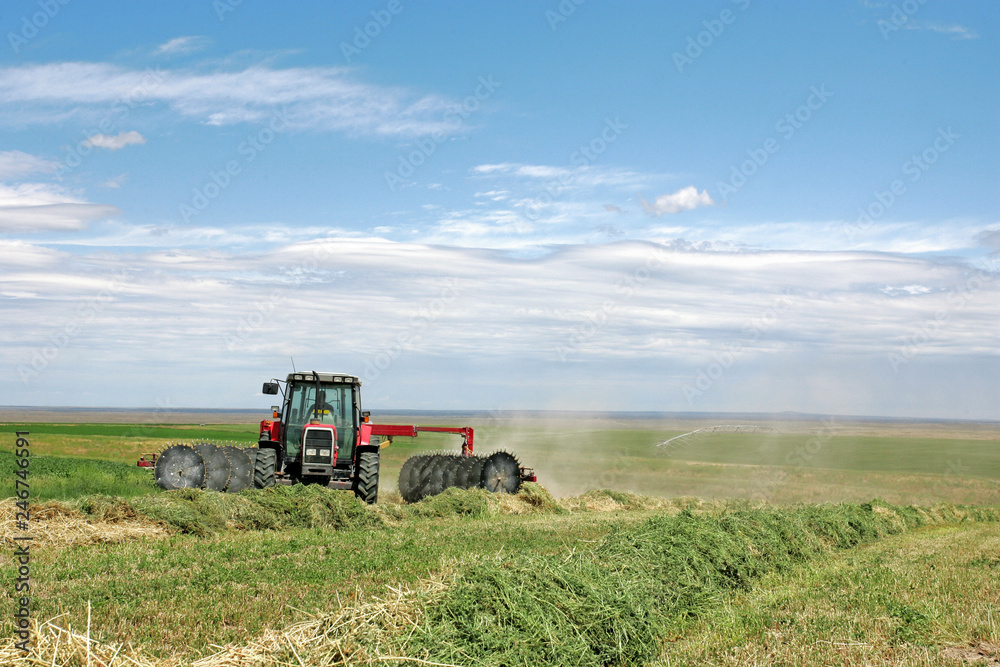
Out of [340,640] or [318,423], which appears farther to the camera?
[318,423]

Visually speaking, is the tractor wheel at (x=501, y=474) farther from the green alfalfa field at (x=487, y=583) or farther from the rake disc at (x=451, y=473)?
the green alfalfa field at (x=487, y=583)

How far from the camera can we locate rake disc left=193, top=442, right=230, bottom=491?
16625 mm

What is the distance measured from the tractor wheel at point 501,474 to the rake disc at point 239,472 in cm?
564

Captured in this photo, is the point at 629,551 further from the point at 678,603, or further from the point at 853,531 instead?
the point at 853,531

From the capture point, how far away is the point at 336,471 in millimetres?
17062

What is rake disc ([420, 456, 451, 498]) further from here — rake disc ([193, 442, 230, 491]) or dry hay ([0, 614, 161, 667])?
dry hay ([0, 614, 161, 667])

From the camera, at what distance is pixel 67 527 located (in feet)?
37.7

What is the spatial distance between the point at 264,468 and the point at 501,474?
616 cm

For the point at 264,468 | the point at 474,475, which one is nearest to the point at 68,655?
the point at 264,468

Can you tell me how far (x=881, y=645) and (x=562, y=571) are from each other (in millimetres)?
2666

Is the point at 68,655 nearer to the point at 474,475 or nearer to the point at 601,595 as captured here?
the point at 601,595

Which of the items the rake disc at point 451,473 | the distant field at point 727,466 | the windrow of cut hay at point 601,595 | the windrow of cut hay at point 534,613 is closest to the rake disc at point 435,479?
the rake disc at point 451,473

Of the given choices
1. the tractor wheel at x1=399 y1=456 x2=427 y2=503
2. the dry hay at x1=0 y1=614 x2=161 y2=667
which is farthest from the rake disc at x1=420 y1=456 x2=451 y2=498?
the dry hay at x1=0 y1=614 x2=161 y2=667

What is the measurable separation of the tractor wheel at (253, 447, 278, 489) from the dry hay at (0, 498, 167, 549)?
148 inches
